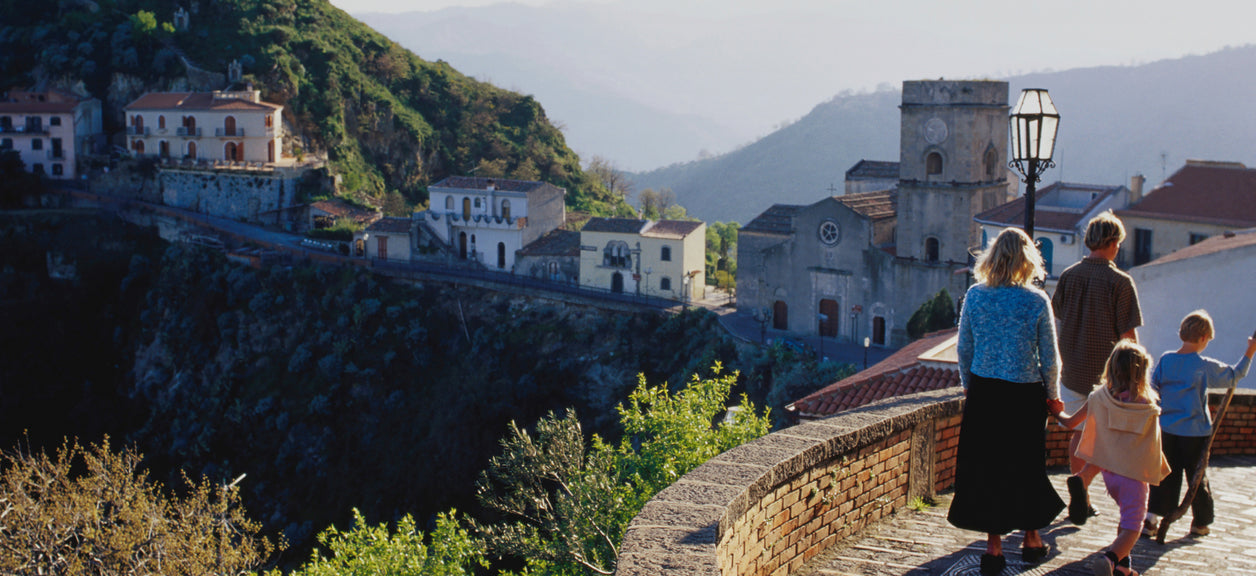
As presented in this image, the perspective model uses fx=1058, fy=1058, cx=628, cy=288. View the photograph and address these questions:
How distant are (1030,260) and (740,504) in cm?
206

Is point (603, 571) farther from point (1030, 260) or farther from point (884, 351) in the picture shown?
point (884, 351)

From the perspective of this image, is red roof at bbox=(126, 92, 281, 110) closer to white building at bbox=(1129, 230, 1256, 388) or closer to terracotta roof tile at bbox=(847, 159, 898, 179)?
terracotta roof tile at bbox=(847, 159, 898, 179)

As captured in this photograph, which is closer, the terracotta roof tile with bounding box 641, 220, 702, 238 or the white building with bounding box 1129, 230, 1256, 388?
the white building with bounding box 1129, 230, 1256, 388

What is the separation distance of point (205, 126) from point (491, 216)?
19.6 meters

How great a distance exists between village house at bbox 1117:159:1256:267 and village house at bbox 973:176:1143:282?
3.18ft

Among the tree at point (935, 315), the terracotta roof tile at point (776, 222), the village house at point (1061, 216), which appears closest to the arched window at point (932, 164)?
the village house at point (1061, 216)

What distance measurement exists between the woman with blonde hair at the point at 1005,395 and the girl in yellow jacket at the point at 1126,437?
16.1 inches

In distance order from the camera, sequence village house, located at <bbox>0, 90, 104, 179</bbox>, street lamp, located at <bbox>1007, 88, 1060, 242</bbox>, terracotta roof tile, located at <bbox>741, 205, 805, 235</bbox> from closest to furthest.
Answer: street lamp, located at <bbox>1007, 88, 1060, 242</bbox>, terracotta roof tile, located at <bbox>741, 205, 805, 235</bbox>, village house, located at <bbox>0, 90, 104, 179</bbox>

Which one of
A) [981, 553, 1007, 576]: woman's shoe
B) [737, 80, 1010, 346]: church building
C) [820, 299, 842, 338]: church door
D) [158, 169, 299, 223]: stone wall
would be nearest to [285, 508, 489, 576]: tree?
[981, 553, 1007, 576]: woman's shoe

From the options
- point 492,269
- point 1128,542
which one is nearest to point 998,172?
point 492,269

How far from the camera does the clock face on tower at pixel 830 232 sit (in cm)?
4159

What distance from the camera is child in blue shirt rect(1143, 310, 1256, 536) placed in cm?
671

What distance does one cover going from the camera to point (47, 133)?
6044 centimetres

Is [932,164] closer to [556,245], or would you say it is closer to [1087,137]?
[556,245]
